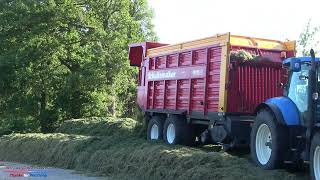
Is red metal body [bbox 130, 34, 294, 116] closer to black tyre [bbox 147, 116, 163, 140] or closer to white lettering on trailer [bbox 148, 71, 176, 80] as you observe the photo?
white lettering on trailer [bbox 148, 71, 176, 80]

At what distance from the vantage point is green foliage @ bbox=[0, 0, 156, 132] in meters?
27.8

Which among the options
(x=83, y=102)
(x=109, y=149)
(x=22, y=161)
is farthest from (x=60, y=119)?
(x=109, y=149)

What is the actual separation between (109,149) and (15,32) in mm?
16619

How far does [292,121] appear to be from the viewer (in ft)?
31.6

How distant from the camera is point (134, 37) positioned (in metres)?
31.7

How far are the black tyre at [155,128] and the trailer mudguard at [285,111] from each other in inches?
255

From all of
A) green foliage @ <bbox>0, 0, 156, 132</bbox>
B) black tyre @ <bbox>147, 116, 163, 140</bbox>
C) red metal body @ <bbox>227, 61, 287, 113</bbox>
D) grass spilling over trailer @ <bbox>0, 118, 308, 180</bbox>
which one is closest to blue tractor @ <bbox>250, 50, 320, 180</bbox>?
grass spilling over trailer @ <bbox>0, 118, 308, 180</bbox>

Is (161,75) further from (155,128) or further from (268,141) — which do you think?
(268,141)

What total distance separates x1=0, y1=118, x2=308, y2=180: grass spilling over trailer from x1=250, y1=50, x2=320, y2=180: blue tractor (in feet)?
1.27

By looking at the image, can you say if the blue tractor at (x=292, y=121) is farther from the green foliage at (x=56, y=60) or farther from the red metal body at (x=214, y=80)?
the green foliage at (x=56, y=60)

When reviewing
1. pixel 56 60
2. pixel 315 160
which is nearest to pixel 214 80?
pixel 315 160

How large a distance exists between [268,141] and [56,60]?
20509 mm

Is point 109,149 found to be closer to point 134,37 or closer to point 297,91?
point 297,91

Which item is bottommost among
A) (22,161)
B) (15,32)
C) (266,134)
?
(22,161)
